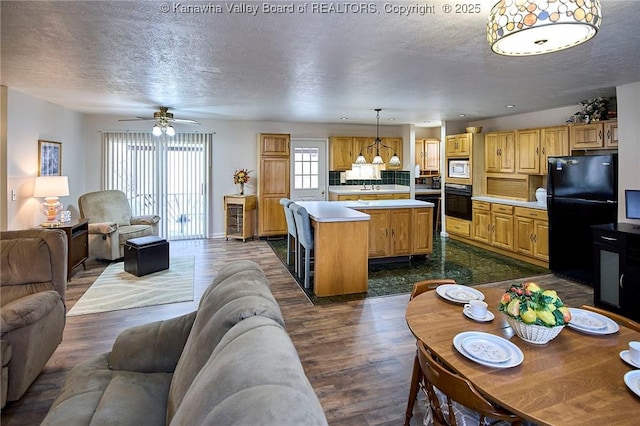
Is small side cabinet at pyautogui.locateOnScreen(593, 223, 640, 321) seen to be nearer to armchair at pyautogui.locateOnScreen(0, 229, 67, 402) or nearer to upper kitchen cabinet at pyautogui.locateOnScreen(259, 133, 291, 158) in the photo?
armchair at pyautogui.locateOnScreen(0, 229, 67, 402)

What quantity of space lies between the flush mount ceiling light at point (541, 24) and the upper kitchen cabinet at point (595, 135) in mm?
3651

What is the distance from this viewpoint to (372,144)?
26.1ft

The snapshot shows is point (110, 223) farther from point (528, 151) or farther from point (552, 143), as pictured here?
point (552, 143)

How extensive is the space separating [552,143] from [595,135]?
0.68 m

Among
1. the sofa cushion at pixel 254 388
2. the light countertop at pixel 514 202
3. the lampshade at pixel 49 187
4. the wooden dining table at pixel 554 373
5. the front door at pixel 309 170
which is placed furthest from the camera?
the front door at pixel 309 170

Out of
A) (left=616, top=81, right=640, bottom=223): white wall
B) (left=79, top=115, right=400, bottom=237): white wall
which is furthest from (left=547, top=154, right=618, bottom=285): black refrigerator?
(left=79, top=115, right=400, bottom=237): white wall

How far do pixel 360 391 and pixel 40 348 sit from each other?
2.18 metres

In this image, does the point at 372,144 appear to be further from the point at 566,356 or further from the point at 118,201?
the point at 566,356

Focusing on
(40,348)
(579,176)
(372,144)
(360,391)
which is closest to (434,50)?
(360,391)

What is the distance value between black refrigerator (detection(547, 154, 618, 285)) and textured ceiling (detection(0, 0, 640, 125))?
921 millimetres

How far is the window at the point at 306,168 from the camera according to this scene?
25.6 ft

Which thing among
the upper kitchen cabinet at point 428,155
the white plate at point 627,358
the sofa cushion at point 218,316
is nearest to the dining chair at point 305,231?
the sofa cushion at point 218,316

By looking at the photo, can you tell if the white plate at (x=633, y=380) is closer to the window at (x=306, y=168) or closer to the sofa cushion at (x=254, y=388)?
the sofa cushion at (x=254, y=388)

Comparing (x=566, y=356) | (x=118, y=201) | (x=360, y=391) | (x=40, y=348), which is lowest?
(x=360, y=391)
